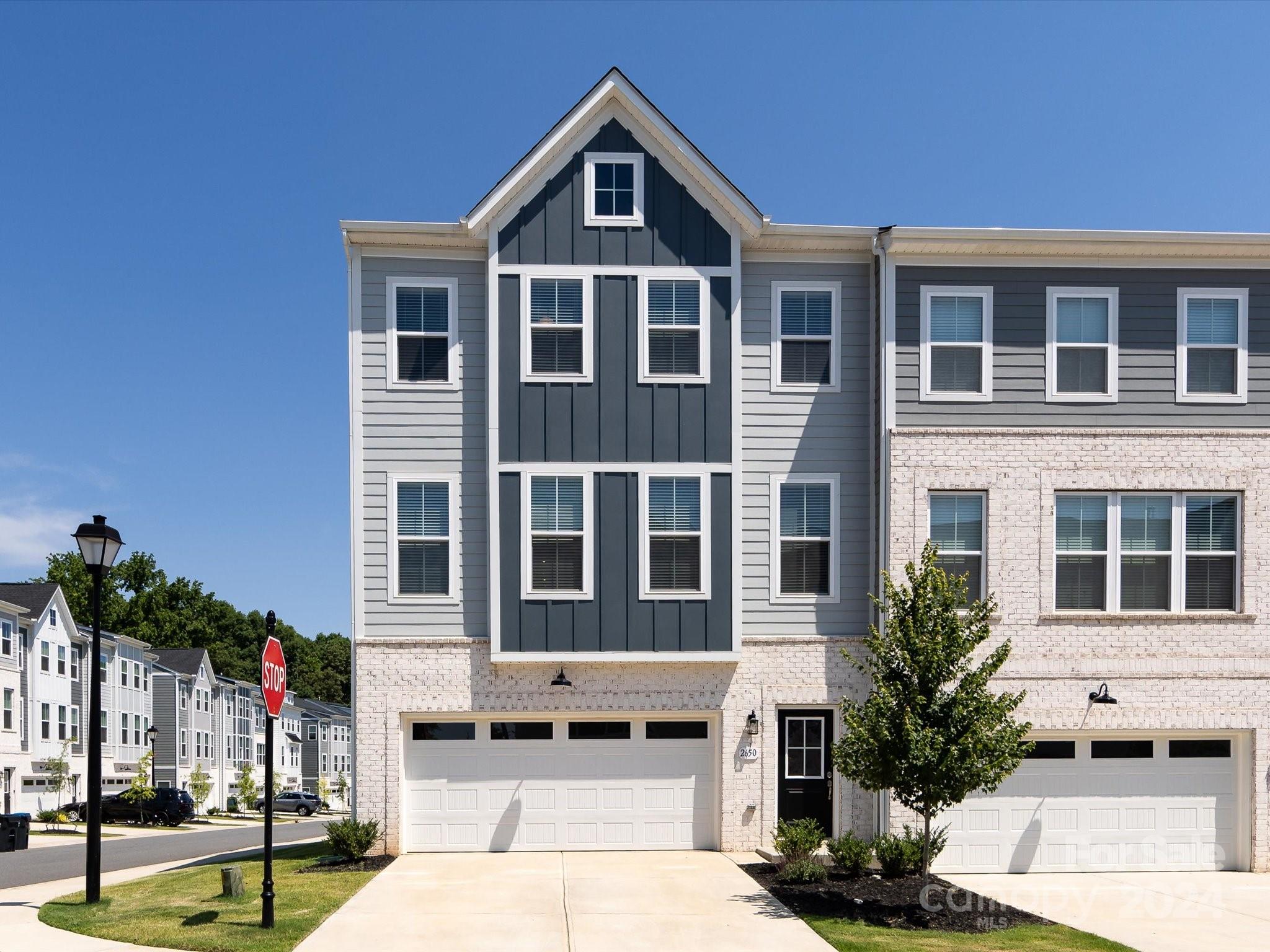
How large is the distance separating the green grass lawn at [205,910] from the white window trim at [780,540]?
23.6ft

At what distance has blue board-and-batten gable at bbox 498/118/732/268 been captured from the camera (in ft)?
54.5

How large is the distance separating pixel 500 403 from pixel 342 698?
102 metres

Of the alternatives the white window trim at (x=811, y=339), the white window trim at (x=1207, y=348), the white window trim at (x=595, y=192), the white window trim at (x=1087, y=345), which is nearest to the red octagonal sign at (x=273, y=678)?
the white window trim at (x=595, y=192)

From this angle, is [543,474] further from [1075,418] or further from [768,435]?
[1075,418]

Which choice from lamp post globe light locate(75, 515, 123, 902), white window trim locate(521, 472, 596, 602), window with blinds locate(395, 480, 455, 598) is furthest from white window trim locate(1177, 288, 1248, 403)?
lamp post globe light locate(75, 515, 123, 902)

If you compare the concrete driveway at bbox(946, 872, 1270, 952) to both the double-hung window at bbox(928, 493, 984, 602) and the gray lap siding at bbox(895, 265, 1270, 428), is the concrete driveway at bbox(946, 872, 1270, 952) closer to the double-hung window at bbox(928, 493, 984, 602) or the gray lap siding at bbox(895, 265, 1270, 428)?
the double-hung window at bbox(928, 493, 984, 602)

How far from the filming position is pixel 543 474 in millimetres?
16359

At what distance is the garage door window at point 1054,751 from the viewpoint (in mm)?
16438

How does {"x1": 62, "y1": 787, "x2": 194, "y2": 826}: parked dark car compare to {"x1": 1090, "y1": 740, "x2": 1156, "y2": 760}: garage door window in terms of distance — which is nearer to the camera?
{"x1": 1090, "y1": 740, "x2": 1156, "y2": 760}: garage door window

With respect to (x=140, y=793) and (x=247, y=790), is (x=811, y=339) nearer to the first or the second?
(x=140, y=793)

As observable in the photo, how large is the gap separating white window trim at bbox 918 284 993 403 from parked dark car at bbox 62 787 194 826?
35.3 m

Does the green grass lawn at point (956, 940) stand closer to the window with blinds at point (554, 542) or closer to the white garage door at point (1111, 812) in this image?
the white garage door at point (1111, 812)

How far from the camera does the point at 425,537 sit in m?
16.5

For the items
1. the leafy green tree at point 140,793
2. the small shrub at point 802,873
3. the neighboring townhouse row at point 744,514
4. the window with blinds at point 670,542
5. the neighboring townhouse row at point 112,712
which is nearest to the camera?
the small shrub at point 802,873
